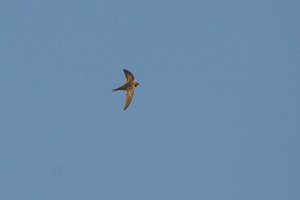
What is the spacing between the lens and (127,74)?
143 ft

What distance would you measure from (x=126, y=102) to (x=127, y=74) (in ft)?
6.85

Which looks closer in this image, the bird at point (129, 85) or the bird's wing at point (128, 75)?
the bird at point (129, 85)

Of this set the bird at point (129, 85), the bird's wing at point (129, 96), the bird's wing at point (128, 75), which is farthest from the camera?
the bird's wing at point (128, 75)

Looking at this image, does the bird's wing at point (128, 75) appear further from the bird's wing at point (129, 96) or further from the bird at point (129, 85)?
the bird's wing at point (129, 96)

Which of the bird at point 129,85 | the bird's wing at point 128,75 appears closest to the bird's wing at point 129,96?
the bird at point 129,85

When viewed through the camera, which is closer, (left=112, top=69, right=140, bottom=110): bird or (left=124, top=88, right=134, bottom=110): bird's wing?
(left=124, top=88, right=134, bottom=110): bird's wing

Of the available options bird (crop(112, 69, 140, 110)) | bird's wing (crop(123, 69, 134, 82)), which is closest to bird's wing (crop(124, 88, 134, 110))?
bird (crop(112, 69, 140, 110))

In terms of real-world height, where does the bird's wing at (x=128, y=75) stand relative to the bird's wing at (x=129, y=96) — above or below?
above

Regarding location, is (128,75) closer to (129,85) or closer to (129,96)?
(129,85)

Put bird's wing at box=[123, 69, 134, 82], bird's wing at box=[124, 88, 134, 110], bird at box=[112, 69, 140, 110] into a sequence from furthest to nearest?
bird's wing at box=[123, 69, 134, 82]
bird at box=[112, 69, 140, 110]
bird's wing at box=[124, 88, 134, 110]

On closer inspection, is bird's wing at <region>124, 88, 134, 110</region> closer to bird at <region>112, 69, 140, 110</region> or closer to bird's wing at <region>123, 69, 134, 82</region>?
bird at <region>112, 69, 140, 110</region>

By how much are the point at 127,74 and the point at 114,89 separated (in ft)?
6.70

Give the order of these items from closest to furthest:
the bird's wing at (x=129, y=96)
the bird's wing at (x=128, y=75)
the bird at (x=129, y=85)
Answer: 1. the bird's wing at (x=129, y=96)
2. the bird at (x=129, y=85)
3. the bird's wing at (x=128, y=75)

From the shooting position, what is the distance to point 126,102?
43.1 metres
